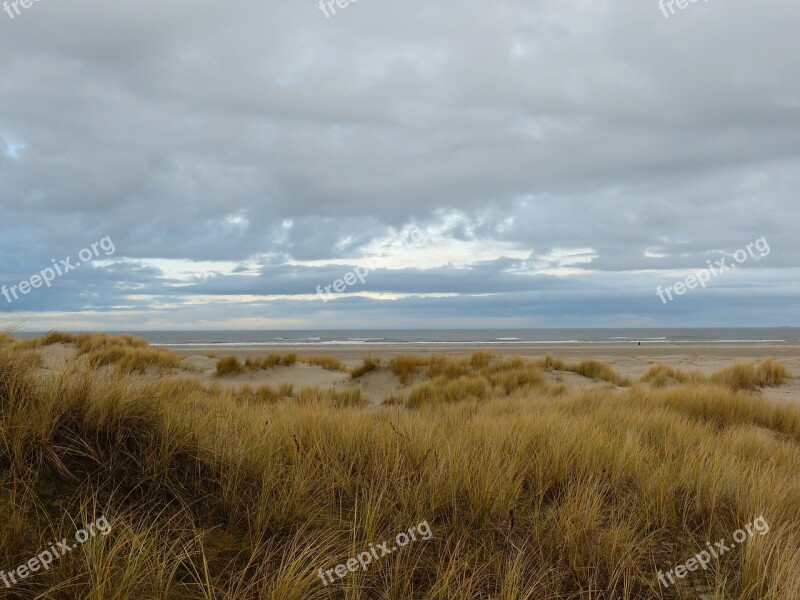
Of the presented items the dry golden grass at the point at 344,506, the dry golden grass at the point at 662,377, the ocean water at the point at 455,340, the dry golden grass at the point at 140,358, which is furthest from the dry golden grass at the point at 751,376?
the ocean water at the point at 455,340

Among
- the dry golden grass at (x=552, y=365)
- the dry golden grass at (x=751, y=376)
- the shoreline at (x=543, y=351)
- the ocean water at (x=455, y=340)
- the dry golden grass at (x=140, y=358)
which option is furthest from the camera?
the ocean water at (x=455, y=340)

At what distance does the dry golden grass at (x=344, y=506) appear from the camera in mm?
2582

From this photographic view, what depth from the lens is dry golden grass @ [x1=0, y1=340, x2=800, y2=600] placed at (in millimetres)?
2582

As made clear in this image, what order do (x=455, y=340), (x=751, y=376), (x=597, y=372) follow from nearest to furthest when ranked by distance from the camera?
(x=751, y=376)
(x=597, y=372)
(x=455, y=340)

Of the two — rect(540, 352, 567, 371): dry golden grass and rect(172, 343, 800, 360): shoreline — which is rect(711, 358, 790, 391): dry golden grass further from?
rect(172, 343, 800, 360): shoreline

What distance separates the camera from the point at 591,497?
3568 millimetres

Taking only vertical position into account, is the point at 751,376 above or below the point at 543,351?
above

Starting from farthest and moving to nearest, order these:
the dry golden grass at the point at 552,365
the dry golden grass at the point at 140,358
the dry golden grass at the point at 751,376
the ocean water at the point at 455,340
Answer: the ocean water at the point at 455,340 → the dry golden grass at the point at 552,365 → the dry golden grass at the point at 140,358 → the dry golden grass at the point at 751,376

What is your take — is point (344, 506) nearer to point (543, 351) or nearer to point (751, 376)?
point (751, 376)

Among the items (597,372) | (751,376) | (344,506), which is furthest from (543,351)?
(344,506)

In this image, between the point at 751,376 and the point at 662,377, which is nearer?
the point at 751,376

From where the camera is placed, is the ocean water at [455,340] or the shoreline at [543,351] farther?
the ocean water at [455,340]

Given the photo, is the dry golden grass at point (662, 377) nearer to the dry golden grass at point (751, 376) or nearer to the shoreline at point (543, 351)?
the dry golden grass at point (751, 376)

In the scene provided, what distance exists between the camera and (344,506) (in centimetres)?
357
